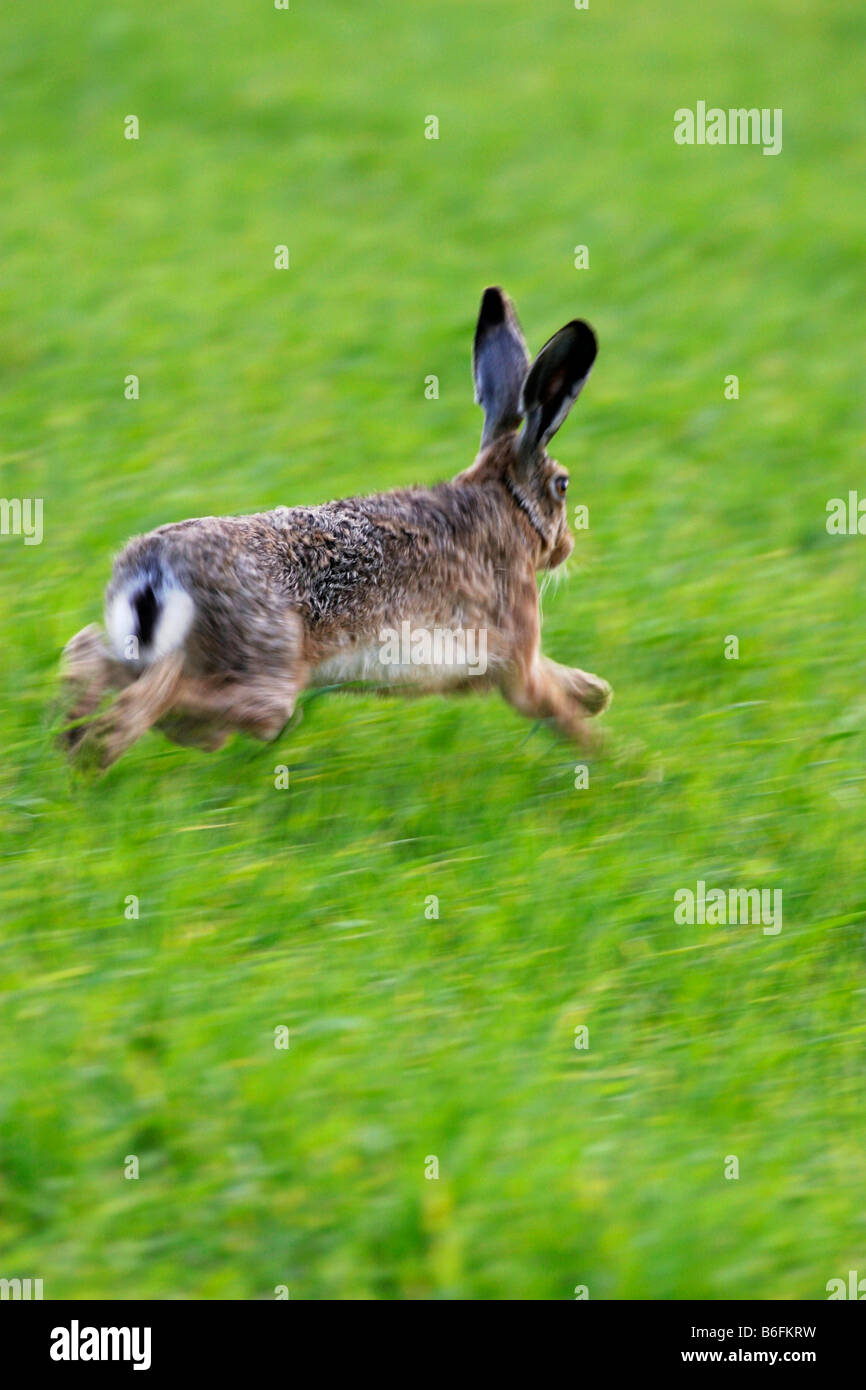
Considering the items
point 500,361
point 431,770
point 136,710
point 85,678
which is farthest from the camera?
point 500,361

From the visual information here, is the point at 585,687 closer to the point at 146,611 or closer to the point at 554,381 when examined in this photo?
the point at 554,381

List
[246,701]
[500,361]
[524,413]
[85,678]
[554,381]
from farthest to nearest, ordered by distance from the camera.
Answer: [500,361] < [524,413] < [554,381] < [85,678] < [246,701]

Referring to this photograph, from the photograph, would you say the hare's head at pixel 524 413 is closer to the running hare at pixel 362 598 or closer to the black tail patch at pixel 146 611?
the running hare at pixel 362 598

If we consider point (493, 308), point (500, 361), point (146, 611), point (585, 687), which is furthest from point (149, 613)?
point (493, 308)

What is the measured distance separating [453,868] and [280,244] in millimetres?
6537

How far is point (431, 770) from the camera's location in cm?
613

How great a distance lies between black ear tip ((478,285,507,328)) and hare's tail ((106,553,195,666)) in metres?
1.97

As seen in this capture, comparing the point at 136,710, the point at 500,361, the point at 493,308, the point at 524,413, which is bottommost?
the point at 136,710

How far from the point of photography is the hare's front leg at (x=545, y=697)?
242 inches

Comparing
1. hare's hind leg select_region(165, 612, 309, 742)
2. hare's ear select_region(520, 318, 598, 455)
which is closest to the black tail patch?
hare's hind leg select_region(165, 612, 309, 742)

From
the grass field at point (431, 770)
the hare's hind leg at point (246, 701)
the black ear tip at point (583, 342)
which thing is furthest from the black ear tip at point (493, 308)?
the hare's hind leg at point (246, 701)

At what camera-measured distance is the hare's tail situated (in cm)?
532

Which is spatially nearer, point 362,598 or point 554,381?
point 362,598

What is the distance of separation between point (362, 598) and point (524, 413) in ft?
3.84
